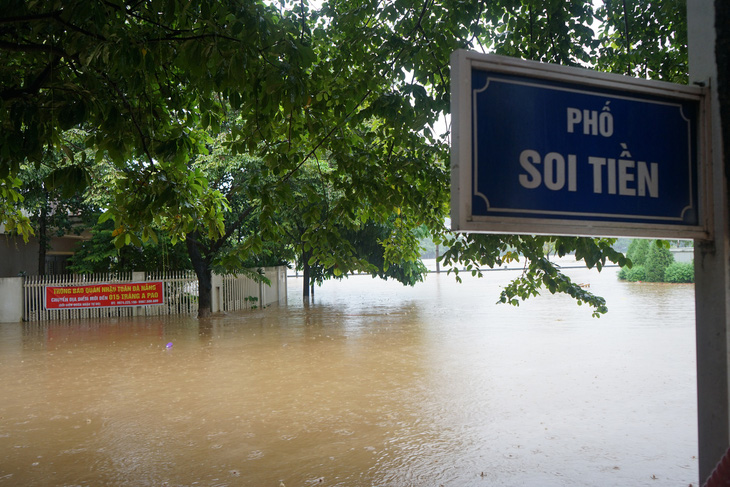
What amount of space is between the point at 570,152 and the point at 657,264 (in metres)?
39.6

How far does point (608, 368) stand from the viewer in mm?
11406

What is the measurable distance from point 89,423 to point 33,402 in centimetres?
184

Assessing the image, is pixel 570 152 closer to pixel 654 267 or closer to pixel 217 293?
pixel 217 293

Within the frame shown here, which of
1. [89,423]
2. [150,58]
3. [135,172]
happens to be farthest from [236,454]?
[150,58]

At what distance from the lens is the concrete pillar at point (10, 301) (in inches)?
803

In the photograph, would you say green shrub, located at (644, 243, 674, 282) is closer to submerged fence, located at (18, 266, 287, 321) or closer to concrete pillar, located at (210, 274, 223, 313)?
submerged fence, located at (18, 266, 287, 321)

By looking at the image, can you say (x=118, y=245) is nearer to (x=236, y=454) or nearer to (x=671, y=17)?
(x=236, y=454)

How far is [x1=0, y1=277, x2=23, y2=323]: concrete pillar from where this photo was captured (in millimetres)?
20406

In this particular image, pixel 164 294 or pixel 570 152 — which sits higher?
pixel 570 152

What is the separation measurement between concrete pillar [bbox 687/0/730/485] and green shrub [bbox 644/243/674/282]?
128 ft

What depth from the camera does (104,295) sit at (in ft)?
69.3

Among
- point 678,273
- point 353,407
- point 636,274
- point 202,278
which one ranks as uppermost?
point 202,278

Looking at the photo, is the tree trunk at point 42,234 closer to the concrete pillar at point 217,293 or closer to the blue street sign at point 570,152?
the concrete pillar at point 217,293

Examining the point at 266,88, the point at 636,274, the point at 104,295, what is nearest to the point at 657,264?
the point at 636,274
